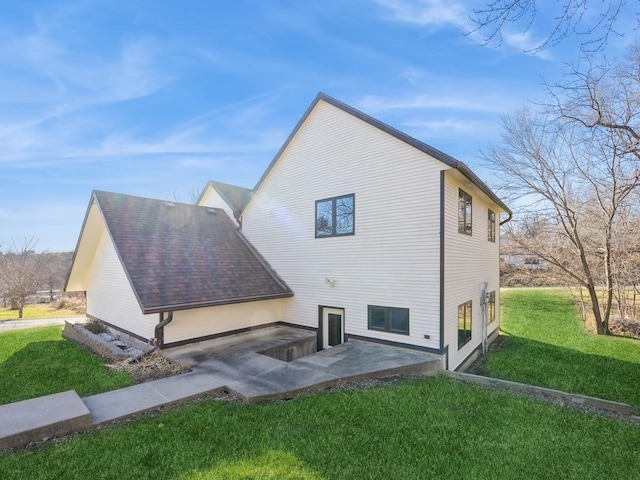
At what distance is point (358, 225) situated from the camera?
30.7 ft

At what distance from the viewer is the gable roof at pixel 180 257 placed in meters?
8.32

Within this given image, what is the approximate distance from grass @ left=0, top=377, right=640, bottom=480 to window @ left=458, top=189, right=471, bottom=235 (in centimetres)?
506

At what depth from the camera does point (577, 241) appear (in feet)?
49.4

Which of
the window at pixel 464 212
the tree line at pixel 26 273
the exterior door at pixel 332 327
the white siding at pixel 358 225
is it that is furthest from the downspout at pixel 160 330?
the tree line at pixel 26 273

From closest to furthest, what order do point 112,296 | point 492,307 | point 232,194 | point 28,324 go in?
point 112,296
point 492,307
point 28,324
point 232,194

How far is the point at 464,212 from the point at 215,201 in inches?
424

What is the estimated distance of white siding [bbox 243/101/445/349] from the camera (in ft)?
26.7

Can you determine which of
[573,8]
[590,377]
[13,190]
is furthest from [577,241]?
[13,190]

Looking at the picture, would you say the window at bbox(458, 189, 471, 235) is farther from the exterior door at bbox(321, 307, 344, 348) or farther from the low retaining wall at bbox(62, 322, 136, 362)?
the low retaining wall at bbox(62, 322, 136, 362)

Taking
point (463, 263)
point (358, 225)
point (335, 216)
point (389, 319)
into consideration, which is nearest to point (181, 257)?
point (335, 216)

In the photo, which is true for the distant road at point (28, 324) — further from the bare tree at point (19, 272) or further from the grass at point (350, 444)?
the grass at point (350, 444)

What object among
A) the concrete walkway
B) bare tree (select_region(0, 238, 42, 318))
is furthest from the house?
bare tree (select_region(0, 238, 42, 318))

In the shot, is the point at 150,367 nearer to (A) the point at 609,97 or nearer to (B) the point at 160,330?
(B) the point at 160,330

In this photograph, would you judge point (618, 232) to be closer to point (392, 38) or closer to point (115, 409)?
point (392, 38)
